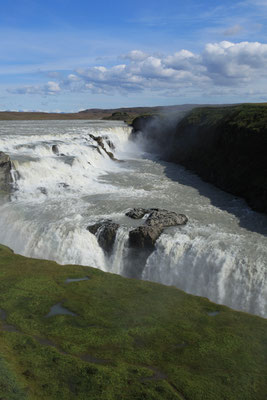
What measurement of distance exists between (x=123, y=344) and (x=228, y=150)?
35.4 meters

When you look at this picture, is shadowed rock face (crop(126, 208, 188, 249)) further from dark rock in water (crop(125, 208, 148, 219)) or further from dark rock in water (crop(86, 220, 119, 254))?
dark rock in water (crop(86, 220, 119, 254))

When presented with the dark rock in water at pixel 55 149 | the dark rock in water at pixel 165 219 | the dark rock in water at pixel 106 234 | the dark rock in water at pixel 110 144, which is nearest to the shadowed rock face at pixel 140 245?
the dark rock in water at pixel 165 219

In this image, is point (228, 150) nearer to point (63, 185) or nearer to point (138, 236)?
point (63, 185)

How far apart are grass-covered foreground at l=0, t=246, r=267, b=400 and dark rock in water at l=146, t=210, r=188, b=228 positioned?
305 inches

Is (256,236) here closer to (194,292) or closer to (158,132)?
(194,292)

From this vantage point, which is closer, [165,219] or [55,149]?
[165,219]

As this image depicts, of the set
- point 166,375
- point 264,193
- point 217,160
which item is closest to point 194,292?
point 166,375

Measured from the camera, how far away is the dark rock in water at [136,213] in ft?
89.8

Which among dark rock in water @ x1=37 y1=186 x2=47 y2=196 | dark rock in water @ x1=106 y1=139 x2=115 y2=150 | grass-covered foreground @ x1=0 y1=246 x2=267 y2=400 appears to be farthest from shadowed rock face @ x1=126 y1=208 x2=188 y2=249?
dark rock in water @ x1=106 y1=139 x2=115 y2=150

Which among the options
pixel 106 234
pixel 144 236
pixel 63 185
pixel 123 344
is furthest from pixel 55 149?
pixel 123 344

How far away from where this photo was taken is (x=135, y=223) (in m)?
26.2

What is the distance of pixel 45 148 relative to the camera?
144 ft

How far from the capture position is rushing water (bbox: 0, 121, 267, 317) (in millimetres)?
20922

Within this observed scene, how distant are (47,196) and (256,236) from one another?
63.7 feet
